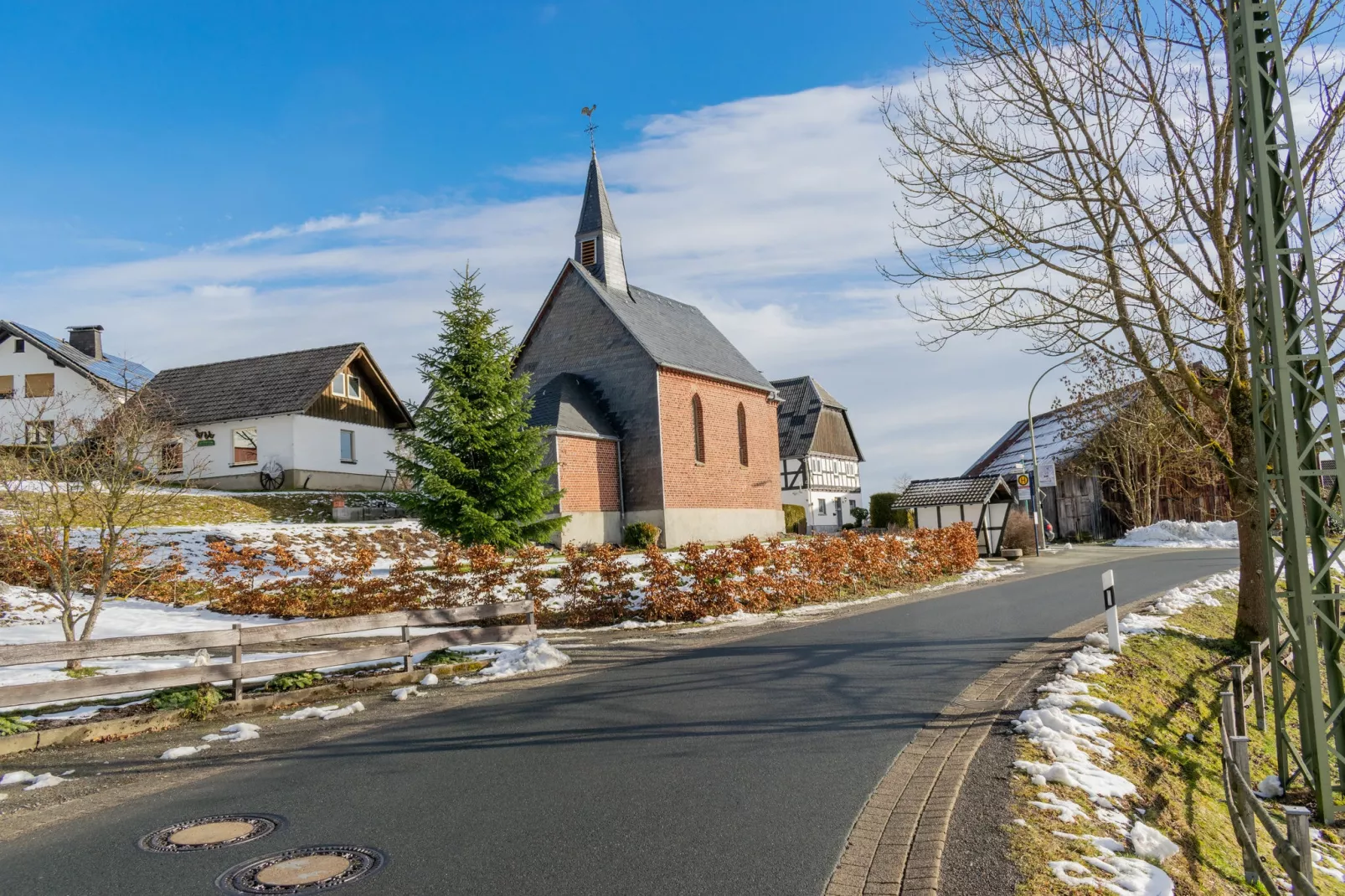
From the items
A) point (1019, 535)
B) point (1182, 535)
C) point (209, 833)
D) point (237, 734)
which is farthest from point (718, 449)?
point (209, 833)

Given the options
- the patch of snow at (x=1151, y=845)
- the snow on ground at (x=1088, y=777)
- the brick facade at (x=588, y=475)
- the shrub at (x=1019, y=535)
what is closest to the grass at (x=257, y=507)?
the brick facade at (x=588, y=475)

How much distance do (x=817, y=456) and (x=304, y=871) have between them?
49.4 metres

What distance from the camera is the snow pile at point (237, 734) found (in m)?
9.25

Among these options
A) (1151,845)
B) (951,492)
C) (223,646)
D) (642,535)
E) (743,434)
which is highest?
(743,434)

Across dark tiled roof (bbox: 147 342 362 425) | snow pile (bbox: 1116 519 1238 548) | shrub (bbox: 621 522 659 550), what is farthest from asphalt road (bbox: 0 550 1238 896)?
snow pile (bbox: 1116 519 1238 548)

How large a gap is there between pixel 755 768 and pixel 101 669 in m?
9.63

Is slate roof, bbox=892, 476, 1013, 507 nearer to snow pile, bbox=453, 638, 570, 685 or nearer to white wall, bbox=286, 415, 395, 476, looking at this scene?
white wall, bbox=286, 415, 395, 476

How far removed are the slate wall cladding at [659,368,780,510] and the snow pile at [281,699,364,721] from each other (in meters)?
22.1

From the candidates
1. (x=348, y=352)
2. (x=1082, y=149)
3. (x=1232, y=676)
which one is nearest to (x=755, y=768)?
(x=1232, y=676)

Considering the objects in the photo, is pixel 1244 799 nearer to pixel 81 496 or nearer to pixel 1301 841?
pixel 1301 841

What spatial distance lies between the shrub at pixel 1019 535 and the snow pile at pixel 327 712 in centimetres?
2827

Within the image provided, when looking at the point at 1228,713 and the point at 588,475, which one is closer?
the point at 1228,713

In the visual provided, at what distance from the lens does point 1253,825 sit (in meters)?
7.20

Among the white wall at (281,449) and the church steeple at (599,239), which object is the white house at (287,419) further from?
the church steeple at (599,239)
